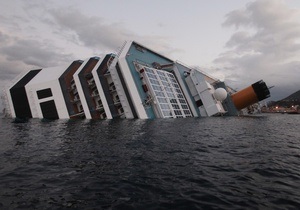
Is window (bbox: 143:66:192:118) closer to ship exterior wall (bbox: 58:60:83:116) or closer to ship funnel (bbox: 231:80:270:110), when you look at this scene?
ship funnel (bbox: 231:80:270:110)

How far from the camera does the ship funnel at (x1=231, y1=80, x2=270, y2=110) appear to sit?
53625 millimetres

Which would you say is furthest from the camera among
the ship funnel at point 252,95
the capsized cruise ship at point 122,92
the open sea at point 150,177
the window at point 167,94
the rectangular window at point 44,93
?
the rectangular window at point 44,93

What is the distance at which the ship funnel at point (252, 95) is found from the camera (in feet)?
176

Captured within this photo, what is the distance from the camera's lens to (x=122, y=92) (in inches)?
1933

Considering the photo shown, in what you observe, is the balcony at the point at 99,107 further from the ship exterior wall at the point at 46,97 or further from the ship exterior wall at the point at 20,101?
the ship exterior wall at the point at 20,101

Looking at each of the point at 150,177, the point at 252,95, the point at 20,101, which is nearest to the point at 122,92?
the point at 20,101

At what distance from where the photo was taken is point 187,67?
70.0 meters

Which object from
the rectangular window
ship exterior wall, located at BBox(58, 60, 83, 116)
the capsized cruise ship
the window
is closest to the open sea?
the capsized cruise ship

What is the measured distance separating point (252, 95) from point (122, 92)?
3167cm

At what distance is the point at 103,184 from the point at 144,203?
249 centimetres

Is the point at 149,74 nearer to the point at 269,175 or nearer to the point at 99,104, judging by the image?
the point at 99,104

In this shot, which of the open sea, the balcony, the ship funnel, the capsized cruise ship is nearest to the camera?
the open sea

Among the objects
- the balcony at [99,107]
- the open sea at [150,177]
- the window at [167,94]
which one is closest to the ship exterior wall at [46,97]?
the balcony at [99,107]

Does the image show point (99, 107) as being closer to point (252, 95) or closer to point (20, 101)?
point (20, 101)
